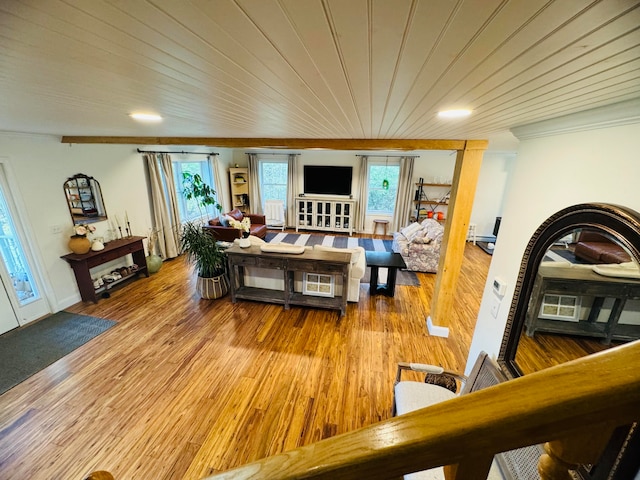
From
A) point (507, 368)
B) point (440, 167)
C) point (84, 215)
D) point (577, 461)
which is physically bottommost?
point (507, 368)

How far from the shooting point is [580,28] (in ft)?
1.62

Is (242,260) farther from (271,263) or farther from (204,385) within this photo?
(204,385)

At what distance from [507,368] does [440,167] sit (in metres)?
6.21

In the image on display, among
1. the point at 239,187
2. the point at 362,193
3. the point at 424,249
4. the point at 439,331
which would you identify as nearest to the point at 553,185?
the point at 439,331

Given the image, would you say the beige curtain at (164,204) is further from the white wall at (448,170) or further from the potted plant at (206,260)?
the white wall at (448,170)

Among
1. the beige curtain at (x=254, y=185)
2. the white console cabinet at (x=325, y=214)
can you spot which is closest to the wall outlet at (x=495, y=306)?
the white console cabinet at (x=325, y=214)

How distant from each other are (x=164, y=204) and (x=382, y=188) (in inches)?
209

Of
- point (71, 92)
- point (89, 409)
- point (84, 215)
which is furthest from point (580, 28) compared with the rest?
point (84, 215)

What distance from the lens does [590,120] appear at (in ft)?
3.83

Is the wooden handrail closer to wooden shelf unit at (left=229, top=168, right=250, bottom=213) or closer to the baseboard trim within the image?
the baseboard trim

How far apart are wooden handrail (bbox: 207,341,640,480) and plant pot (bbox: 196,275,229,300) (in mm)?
3845

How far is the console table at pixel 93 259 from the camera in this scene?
3564mm

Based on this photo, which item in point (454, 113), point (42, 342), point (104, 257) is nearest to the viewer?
point (454, 113)

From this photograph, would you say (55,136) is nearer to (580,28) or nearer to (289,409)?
(289,409)
